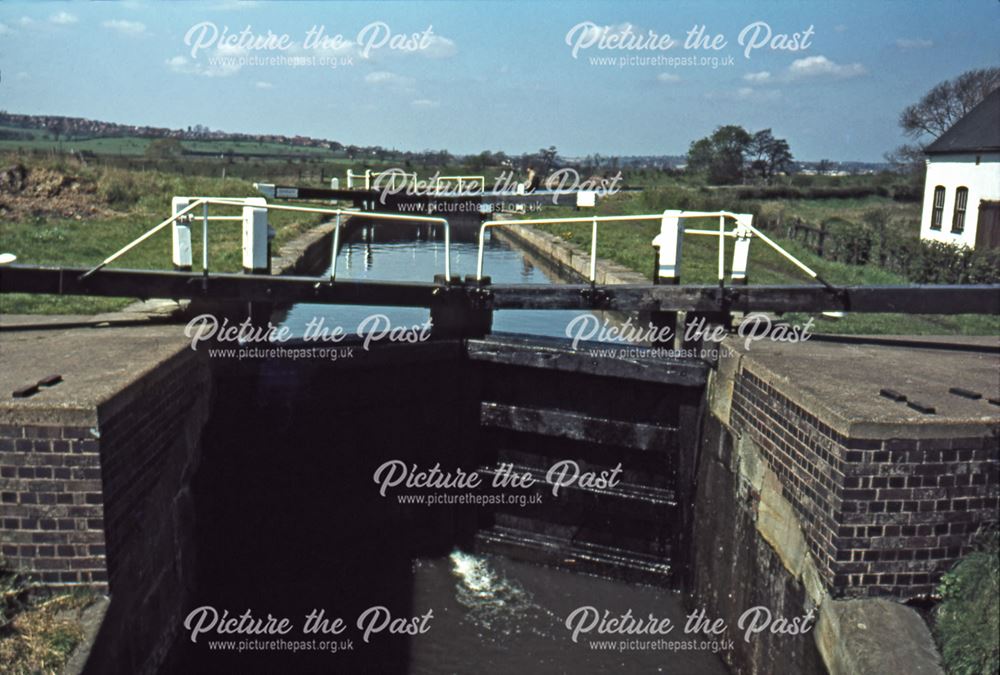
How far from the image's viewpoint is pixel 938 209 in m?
25.5

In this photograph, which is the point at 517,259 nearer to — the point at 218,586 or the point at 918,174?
the point at 218,586

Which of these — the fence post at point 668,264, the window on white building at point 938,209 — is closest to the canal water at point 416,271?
the fence post at point 668,264

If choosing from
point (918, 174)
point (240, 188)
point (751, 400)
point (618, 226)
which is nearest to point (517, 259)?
point (618, 226)

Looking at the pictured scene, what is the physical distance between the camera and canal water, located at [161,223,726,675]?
227 inches

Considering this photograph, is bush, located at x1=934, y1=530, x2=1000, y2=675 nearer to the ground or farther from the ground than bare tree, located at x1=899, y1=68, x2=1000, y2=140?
nearer to the ground

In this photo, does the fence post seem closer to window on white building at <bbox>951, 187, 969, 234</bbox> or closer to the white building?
the white building

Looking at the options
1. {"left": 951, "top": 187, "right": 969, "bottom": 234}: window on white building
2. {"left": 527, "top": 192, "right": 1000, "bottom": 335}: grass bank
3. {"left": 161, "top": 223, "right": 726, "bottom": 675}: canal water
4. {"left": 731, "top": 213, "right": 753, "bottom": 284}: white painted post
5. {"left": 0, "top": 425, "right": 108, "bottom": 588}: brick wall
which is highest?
{"left": 951, "top": 187, "right": 969, "bottom": 234}: window on white building

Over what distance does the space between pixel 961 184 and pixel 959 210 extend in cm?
74

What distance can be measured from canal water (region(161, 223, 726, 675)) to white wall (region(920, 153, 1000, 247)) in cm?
1943

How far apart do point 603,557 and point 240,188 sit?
78.4 feet

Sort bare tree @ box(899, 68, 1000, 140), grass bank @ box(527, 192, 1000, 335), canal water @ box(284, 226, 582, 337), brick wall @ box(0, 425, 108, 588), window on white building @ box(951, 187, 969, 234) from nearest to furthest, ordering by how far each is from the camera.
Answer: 1. brick wall @ box(0, 425, 108, 588)
2. grass bank @ box(527, 192, 1000, 335)
3. canal water @ box(284, 226, 582, 337)
4. window on white building @ box(951, 187, 969, 234)
5. bare tree @ box(899, 68, 1000, 140)

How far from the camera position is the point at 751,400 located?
213 inches

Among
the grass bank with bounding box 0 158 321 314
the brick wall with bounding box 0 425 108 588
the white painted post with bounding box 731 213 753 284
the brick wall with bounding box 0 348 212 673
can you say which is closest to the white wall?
the grass bank with bounding box 0 158 321 314

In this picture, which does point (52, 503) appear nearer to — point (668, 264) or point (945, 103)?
point (668, 264)
